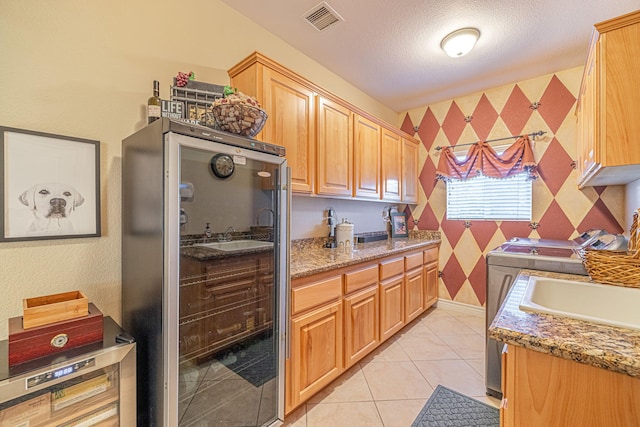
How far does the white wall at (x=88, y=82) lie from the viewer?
117 centimetres

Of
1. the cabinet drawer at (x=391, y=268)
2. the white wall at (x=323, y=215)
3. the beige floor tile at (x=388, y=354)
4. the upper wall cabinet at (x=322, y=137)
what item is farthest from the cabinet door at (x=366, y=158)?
the beige floor tile at (x=388, y=354)

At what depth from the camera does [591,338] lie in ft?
2.54

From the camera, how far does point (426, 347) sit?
248 centimetres

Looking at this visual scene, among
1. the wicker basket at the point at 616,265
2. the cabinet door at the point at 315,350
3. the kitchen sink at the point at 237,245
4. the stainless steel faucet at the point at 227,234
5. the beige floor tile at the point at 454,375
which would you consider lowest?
the beige floor tile at the point at 454,375

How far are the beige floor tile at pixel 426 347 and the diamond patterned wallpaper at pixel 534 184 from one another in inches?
38.7

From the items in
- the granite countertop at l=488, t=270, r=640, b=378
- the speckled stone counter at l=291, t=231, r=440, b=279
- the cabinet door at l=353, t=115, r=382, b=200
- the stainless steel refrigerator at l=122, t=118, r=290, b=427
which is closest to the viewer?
the granite countertop at l=488, t=270, r=640, b=378

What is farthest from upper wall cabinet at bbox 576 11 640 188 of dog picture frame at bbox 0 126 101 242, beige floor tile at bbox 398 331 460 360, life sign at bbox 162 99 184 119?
dog picture frame at bbox 0 126 101 242

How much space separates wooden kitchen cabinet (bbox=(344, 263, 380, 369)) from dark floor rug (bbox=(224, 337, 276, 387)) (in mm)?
647

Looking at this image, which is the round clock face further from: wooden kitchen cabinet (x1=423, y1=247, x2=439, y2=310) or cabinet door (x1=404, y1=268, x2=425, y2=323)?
wooden kitchen cabinet (x1=423, y1=247, x2=439, y2=310)

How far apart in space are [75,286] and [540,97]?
4.15 m

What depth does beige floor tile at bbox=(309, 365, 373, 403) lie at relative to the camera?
1.80 m

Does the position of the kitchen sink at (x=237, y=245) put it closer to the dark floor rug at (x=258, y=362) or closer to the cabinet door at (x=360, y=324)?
the dark floor rug at (x=258, y=362)

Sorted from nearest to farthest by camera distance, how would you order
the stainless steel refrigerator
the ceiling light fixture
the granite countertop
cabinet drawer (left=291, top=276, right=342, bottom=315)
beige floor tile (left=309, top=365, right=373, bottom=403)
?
the granite countertop → the stainless steel refrigerator → cabinet drawer (left=291, top=276, right=342, bottom=315) → beige floor tile (left=309, top=365, right=373, bottom=403) → the ceiling light fixture

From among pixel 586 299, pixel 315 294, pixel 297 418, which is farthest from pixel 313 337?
pixel 586 299
